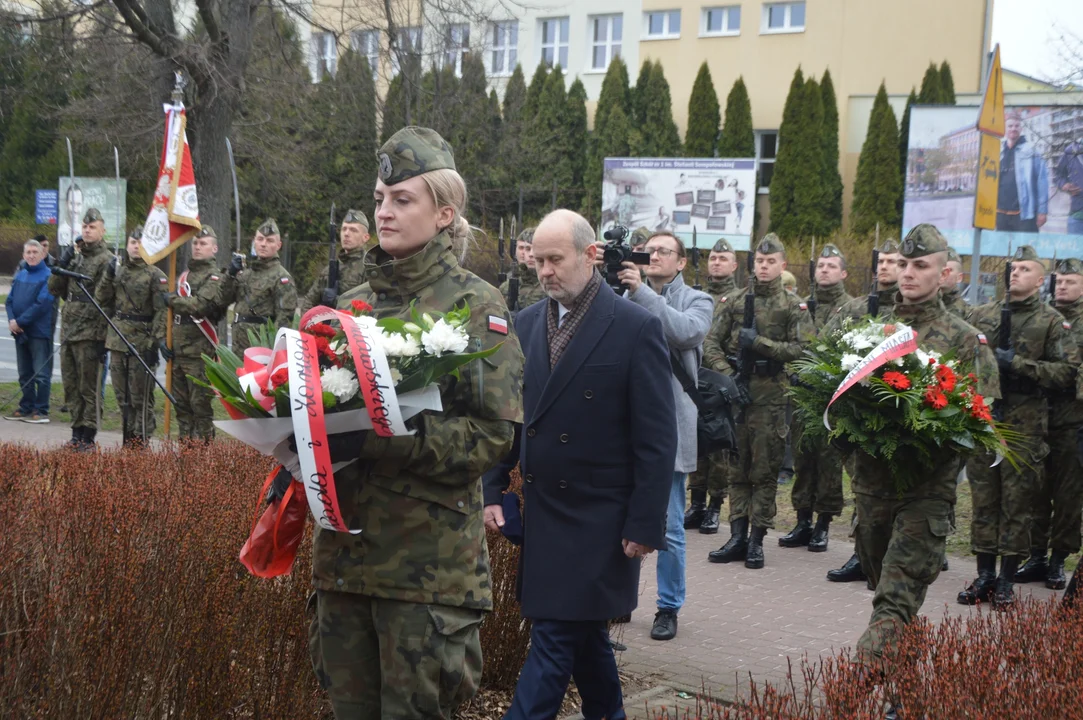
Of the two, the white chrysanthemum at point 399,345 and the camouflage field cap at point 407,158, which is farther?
the camouflage field cap at point 407,158

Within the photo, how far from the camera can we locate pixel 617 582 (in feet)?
15.0

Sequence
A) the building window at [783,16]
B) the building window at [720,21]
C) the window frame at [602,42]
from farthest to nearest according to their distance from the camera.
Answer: the window frame at [602,42]
the building window at [720,21]
the building window at [783,16]

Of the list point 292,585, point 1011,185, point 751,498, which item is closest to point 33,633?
point 292,585

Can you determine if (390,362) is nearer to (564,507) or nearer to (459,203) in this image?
(459,203)

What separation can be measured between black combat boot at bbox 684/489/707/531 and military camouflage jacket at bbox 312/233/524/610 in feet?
25.2

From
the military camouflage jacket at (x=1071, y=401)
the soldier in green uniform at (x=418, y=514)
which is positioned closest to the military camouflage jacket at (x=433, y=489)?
the soldier in green uniform at (x=418, y=514)

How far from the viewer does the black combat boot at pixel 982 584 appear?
27.2ft

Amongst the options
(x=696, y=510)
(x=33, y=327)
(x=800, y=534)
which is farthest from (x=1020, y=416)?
(x=33, y=327)

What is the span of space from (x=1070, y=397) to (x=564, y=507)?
578cm

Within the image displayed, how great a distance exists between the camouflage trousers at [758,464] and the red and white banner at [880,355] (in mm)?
3882

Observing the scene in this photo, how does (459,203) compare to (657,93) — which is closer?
(459,203)

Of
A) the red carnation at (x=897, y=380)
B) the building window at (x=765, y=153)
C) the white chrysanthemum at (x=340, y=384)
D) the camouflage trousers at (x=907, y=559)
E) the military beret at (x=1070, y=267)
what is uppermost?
the building window at (x=765, y=153)

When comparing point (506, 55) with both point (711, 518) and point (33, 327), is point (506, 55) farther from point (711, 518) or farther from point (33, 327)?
point (711, 518)

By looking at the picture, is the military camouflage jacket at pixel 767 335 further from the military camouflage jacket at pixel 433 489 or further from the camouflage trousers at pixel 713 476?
the military camouflage jacket at pixel 433 489
